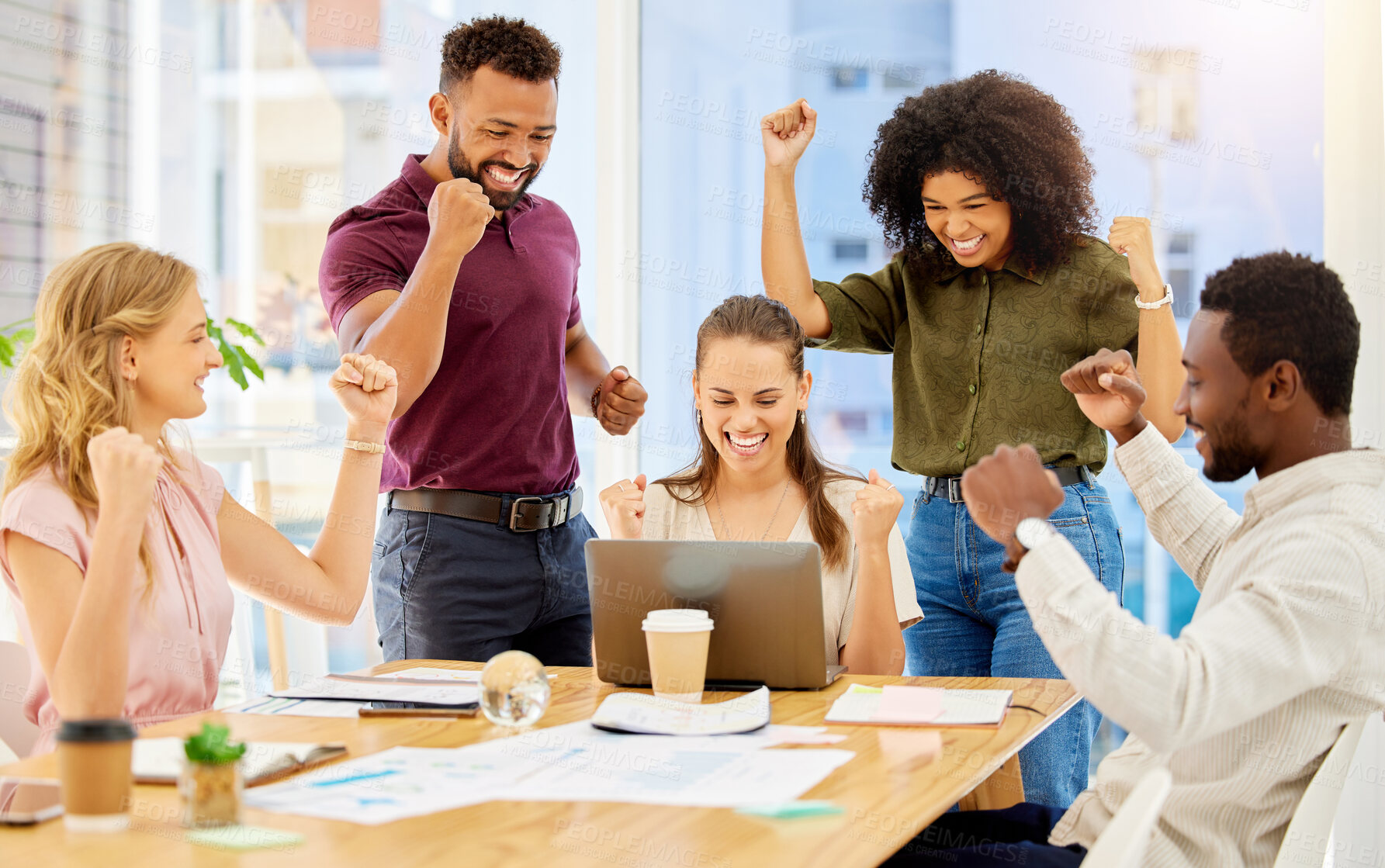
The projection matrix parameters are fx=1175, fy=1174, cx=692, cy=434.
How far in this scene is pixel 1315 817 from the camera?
3.95ft

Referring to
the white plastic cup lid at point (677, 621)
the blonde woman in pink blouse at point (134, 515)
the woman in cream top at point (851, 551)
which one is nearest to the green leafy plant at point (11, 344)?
the blonde woman in pink blouse at point (134, 515)

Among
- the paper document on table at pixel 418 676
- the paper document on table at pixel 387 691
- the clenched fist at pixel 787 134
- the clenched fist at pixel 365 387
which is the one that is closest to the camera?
the paper document on table at pixel 387 691

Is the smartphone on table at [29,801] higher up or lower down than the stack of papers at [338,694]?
higher up

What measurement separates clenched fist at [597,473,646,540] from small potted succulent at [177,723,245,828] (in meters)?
0.93

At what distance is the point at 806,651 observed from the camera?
5.50 feet

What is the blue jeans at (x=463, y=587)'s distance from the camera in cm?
221

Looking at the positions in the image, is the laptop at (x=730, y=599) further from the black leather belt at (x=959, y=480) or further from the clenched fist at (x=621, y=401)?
the clenched fist at (x=621, y=401)

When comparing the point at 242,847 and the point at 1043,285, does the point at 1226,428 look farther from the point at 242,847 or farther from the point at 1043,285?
the point at 242,847

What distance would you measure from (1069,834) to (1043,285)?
1.14m

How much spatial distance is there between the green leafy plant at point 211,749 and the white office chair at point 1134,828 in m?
0.77

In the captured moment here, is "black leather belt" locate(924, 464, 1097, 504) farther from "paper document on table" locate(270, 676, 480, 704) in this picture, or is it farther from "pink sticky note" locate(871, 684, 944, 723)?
"paper document on table" locate(270, 676, 480, 704)

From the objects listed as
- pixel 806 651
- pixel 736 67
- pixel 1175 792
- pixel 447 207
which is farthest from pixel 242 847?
pixel 736 67

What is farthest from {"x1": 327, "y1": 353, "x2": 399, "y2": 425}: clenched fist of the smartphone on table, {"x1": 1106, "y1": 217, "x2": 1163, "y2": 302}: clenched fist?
{"x1": 1106, "y1": 217, "x2": 1163, "y2": 302}: clenched fist

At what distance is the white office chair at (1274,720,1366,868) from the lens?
3.91 ft
